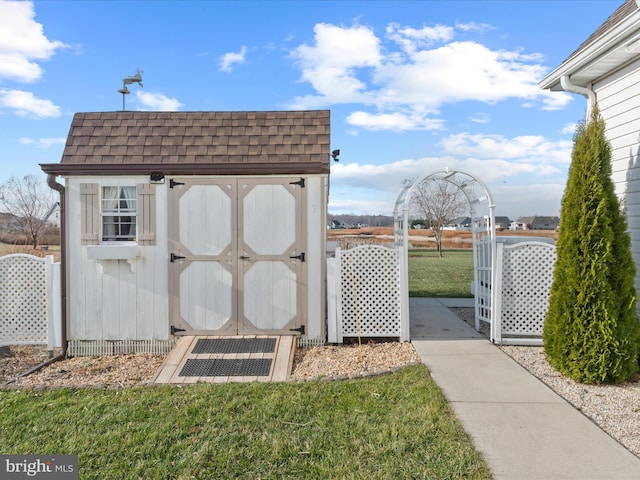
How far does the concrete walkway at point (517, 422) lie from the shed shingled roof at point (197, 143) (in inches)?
121

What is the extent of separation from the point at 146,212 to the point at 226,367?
95.7 inches

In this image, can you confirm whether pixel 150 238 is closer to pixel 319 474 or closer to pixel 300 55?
pixel 319 474

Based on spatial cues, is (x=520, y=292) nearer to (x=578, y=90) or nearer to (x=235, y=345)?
(x=578, y=90)

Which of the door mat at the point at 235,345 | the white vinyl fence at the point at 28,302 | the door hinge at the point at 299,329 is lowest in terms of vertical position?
the door mat at the point at 235,345

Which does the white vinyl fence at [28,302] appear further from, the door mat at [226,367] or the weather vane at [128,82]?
the weather vane at [128,82]

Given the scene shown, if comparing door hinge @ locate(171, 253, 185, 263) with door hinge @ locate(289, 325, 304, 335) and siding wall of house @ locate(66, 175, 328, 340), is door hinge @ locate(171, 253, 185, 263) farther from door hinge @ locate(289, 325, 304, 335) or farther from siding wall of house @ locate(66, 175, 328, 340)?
door hinge @ locate(289, 325, 304, 335)

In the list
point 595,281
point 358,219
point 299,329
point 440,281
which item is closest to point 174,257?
point 299,329

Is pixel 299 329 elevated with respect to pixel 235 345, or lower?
elevated

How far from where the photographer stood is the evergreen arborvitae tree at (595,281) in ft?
13.1

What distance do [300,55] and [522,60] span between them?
4297mm

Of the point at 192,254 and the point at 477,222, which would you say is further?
the point at 477,222

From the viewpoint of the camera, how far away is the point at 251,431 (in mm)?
3008

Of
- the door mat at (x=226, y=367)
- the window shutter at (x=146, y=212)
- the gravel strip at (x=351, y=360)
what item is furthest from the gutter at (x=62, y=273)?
the gravel strip at (x=351, y=360)

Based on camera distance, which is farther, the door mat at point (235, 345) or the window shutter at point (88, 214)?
the window shutter at point (88, 214)
